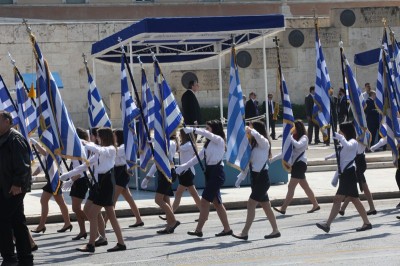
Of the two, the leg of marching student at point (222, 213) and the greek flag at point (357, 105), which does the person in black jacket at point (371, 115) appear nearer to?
the greek flag at point (357, 105)

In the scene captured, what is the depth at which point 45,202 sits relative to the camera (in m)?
16.8

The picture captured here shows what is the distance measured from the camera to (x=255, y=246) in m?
14.2

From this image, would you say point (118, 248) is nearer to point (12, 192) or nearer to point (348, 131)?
point (12, 192)

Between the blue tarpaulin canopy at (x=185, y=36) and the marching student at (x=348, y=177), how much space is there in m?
6.28

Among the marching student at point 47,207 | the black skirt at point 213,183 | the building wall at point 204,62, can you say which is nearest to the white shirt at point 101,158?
the black skirt at point 213,183

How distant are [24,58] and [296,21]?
35.4ft

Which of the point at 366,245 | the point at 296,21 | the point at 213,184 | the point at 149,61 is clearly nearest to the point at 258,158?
the point at 213,184

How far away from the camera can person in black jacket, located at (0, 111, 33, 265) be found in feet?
40.8

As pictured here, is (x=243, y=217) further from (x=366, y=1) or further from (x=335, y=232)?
(x=366, y=1)

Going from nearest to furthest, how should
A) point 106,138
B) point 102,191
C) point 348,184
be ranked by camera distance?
point 102,191 < point 106,138 < point 348,184

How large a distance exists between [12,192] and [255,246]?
367cm

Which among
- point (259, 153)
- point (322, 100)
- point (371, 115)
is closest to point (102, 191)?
point (259, 153)

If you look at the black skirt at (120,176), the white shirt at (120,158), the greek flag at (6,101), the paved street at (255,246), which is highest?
the greek flag at (6,101)

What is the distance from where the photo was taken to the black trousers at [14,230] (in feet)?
41.0
